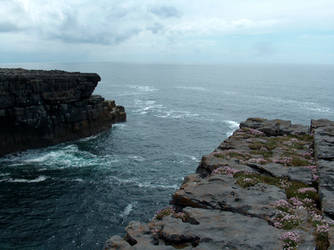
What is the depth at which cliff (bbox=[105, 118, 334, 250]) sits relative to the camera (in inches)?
460

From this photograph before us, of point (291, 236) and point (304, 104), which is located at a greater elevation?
point (291, 236)

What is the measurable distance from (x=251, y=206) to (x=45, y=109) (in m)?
67.6

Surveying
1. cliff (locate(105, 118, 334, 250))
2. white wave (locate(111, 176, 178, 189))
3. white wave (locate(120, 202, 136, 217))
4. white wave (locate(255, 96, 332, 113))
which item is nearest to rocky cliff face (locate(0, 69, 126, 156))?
white wave (locate(111, 176, 178, 189))

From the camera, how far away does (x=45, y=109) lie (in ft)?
237

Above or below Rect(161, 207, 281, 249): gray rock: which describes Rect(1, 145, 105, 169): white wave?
below

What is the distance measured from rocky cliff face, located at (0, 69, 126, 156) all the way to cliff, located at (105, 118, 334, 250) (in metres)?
57.8

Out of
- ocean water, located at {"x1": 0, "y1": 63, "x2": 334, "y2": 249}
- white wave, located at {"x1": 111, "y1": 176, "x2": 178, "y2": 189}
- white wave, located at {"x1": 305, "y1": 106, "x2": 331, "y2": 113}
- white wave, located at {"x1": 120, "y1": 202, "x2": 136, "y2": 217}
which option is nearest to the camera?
ocean water, located at {"x1": 0, "y1": 63, "x2": 334, "y2": 249}

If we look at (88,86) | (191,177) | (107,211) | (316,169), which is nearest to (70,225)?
(107,211)

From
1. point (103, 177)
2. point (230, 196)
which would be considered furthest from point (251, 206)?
point (103, 177)

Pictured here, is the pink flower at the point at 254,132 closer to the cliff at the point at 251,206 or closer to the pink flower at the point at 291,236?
the cliff at the point at 251,206

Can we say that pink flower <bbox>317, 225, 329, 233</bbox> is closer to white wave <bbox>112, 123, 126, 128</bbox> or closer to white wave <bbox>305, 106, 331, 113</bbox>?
white wave <bbox>112, 123, 126, 128</bbox>

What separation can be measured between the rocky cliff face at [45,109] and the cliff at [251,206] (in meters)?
57.8

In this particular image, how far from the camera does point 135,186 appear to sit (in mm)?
46500

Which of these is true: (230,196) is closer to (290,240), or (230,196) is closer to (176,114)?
(290,240)
